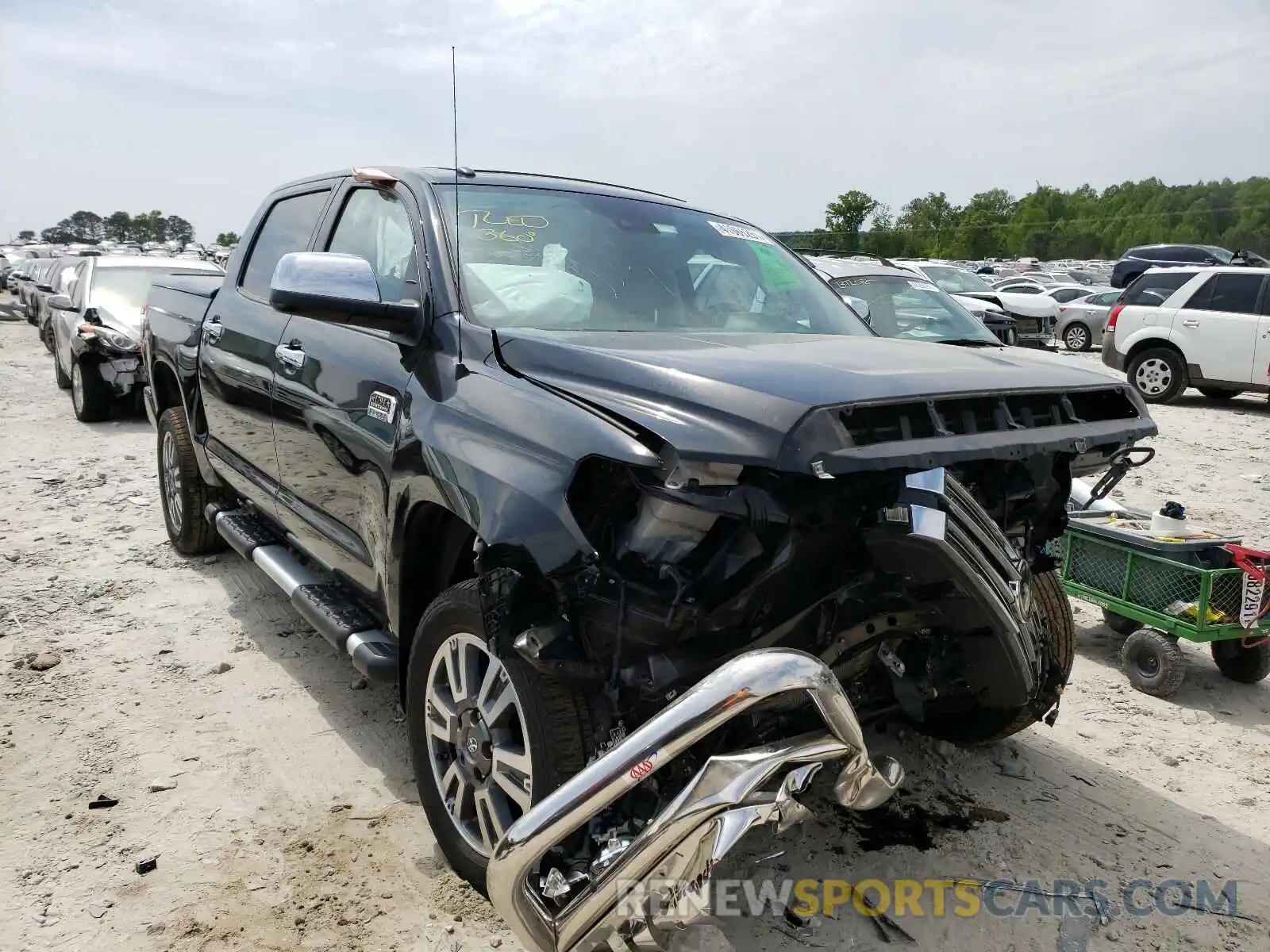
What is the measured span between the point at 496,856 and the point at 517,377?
1177 mm

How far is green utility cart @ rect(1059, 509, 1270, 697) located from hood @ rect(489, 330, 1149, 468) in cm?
186

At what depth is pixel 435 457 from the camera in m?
2.66

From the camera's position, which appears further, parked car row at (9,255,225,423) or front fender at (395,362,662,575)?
parked car row at (9,255,225,423)

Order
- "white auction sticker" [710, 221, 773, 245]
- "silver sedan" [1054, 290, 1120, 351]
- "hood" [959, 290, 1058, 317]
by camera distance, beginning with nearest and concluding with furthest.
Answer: "white auction sticker" [710, 221, 773, 245] < "hood" [959, 290, 1058, 317] < "silver sedan" [1054, 290, 1120, 351]

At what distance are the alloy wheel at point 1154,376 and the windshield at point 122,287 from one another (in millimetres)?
11493

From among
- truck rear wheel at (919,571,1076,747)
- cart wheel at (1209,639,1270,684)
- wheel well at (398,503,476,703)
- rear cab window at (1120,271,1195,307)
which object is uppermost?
rear cab window at (1120,271,1195,307)

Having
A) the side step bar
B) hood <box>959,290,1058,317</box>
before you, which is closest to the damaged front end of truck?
the side step bar

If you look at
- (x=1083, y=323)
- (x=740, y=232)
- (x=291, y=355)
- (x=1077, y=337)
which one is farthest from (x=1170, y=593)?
(x=1077, y=337)

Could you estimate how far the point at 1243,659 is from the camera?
4.37 meters

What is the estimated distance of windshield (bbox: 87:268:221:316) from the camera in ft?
35.8

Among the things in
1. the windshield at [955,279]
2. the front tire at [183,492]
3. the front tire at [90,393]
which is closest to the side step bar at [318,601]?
Answer: the front tire at [183,492]

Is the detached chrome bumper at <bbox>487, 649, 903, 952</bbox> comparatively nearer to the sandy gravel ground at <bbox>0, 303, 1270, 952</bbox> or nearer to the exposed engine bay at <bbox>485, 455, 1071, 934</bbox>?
the exposed engine bay at <bbox>485, 455, 1071, 934</bbox>

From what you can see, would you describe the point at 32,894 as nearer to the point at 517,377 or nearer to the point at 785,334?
the point at 517,377

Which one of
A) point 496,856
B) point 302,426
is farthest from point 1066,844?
point 302,426
